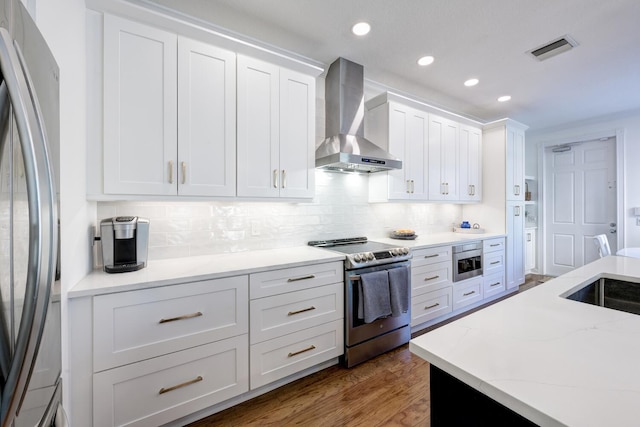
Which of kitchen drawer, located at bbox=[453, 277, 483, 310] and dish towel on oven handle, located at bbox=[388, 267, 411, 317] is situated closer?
dish towel on oven handle, located at bbox=[388, 267, 411, 317]

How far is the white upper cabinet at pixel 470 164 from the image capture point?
375 centimetres

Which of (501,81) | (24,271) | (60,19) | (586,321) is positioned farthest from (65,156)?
(501,81)

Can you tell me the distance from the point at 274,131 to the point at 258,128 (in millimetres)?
138

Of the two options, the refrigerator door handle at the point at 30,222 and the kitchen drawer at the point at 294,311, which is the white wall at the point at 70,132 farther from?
the kitchen drawer at the point at 294,311

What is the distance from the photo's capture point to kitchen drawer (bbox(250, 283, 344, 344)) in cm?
181

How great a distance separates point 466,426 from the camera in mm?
706

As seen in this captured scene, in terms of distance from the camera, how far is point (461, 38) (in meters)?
2.28

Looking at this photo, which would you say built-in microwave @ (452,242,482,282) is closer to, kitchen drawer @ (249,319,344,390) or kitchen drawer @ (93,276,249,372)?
kitchen drawer @ (249,319,344,390)

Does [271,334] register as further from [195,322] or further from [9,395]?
[9,395]

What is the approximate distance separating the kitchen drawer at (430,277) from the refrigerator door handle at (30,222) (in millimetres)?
2648

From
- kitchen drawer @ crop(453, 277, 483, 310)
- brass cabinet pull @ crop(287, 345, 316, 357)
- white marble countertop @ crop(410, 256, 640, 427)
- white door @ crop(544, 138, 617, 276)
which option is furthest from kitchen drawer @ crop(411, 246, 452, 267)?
white door @ crop(544, 138, 617, 276)

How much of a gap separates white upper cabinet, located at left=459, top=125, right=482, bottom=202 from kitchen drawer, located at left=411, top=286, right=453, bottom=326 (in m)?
1.46

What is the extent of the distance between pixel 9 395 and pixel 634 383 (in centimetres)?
135

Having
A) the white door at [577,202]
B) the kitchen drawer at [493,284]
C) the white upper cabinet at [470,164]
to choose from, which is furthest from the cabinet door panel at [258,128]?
the white door at [577,202]
